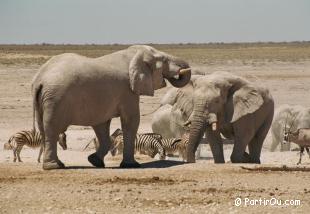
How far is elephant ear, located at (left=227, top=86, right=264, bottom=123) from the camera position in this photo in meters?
16.1

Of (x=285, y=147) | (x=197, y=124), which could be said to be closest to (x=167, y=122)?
(x=285, y=147)

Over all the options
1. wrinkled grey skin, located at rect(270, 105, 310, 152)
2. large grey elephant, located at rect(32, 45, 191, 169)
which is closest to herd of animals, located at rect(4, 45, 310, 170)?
large grey elephant, located at rect(32, 45, 191, 169)

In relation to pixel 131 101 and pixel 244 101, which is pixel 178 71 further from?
pixel 244 101

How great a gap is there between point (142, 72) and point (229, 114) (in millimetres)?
2076

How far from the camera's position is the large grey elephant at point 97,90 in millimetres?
13904

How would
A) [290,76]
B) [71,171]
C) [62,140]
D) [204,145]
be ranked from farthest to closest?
[290,76] < [204,145] < [62,140] < [71,171]

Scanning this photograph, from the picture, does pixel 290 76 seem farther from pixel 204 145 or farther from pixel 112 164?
pixel 112 164

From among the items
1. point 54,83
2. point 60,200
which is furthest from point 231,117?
point 60,200

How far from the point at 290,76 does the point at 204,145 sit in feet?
79.5

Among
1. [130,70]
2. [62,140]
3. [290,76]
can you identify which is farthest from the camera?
[290,76]

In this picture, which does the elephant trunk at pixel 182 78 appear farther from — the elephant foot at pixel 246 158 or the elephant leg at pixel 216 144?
the elephant foot at pixel 246 158

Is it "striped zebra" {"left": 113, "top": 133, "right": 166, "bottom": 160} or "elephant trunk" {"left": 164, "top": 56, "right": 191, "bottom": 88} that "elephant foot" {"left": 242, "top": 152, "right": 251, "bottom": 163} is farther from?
"striped zebra" {"left": 113, "top": 133, "right": 166, "bottom": 160}

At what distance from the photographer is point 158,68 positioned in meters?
15.2

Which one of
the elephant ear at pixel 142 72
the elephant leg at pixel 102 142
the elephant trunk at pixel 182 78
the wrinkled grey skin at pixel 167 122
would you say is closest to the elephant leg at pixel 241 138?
the elephant trunk at pixel 182 78
